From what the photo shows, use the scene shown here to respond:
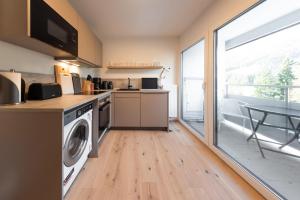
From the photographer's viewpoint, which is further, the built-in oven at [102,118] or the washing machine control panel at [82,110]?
the built-in oven at [102,118]

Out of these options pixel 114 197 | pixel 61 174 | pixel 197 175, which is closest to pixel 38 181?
pixel 61 174

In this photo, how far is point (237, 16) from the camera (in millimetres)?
2184

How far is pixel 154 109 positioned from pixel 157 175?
2.03 metres

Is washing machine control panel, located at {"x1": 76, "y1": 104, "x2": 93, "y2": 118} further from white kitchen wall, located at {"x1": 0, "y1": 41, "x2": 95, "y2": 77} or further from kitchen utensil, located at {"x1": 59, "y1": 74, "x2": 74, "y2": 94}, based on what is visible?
kitchen utensil, located at {"x1": 59, "y1": 74, "x2": 74, "y2": 94}

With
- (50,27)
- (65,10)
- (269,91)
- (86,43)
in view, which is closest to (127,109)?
(86,43)

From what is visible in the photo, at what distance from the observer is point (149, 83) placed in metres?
4.66

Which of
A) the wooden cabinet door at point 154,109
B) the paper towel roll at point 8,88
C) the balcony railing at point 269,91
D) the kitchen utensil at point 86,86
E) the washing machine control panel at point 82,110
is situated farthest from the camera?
the wooden cabinet door at point 154,109

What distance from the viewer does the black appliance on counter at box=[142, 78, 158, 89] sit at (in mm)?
4648

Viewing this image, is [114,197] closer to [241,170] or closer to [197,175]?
[197,175]

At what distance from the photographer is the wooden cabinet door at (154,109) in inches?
156

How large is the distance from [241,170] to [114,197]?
1376mm

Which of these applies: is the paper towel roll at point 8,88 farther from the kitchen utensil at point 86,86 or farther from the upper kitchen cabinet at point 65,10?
the kitchen utensil at point 86,86

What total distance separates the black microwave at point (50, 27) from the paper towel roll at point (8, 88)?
379 mm

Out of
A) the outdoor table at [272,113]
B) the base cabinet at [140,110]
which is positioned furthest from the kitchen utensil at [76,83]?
the outdoor table at [272,113]
